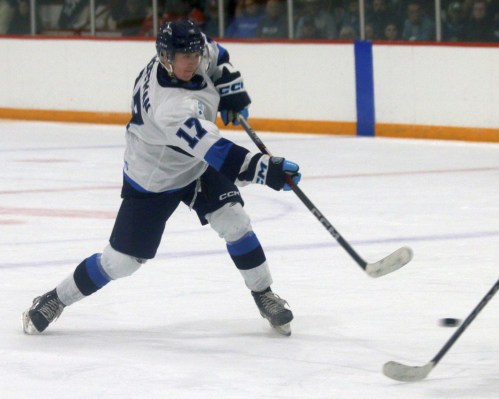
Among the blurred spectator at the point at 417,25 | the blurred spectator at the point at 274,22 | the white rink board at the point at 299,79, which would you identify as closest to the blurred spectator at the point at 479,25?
the white rink board at the point at 299,79

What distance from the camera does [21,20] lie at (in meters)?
15.5

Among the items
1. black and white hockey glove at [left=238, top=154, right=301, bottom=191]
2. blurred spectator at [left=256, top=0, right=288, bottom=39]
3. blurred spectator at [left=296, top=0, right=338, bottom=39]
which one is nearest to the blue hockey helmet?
black and white hockey glove at [left=238, top=154, right=301, bottom=191]

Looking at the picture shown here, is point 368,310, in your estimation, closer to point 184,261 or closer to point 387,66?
point 184,261

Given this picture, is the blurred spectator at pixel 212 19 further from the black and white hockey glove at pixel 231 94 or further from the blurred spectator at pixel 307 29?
the black and white hockey glove at pixel 231 94

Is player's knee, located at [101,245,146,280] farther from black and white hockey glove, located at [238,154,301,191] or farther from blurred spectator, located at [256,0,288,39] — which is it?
blurred spectator, located at [256,0,288,39]

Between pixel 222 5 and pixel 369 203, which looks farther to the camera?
pixel 222 5

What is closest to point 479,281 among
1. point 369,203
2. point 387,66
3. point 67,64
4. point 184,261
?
point 184,261

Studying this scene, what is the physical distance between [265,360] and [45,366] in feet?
2.23

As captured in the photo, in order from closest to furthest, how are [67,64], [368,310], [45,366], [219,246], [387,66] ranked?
[45,366]
[368,310]
[219,246]
[387,66]
[67,64]

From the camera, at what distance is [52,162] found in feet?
37.0

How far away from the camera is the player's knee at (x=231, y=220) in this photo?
202 inches

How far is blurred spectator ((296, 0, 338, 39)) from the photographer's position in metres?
13.0

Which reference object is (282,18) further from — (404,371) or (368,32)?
(404,371)

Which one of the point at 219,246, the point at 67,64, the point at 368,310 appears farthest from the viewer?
the point at 67,64
